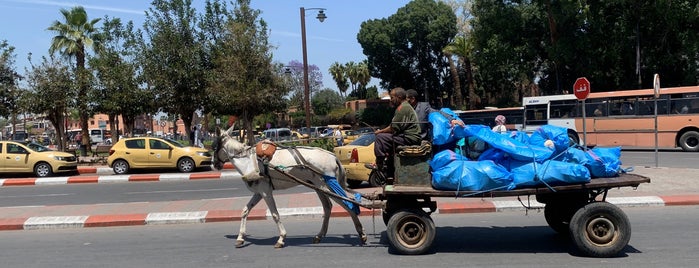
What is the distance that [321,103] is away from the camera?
7519cm

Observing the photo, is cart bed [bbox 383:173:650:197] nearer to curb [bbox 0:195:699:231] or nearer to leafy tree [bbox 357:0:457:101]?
curb [bbox 0:195:699:231]

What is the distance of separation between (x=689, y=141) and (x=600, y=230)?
21129 millimetres

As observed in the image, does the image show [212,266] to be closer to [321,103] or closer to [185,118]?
[185,118]

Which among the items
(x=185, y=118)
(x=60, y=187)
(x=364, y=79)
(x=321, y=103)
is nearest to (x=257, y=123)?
(x=321, y=103)

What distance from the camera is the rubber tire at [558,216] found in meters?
7.28

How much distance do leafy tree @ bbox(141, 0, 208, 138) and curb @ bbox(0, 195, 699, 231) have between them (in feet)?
58.5

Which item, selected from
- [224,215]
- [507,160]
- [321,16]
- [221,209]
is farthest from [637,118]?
[507,160]

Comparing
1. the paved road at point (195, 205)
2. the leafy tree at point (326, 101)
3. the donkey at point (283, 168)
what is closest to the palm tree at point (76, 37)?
the paved road at point (195, 205)

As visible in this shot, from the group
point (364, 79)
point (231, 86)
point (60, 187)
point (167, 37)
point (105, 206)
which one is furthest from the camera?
point (364, 79)

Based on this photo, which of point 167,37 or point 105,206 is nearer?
point 105,206

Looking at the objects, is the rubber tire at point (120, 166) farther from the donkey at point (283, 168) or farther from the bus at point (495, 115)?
the bus at point (495, 115)

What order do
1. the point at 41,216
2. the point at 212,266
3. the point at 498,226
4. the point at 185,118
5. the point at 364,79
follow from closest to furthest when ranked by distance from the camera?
1. the point at 212,266
2. the point at 498,226
3. the point at 41,216
4. the point at 185,118
5. the point at 364,79

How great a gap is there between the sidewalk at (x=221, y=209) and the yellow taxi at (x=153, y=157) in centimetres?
929

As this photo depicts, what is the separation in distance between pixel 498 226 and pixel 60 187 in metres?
14.7
